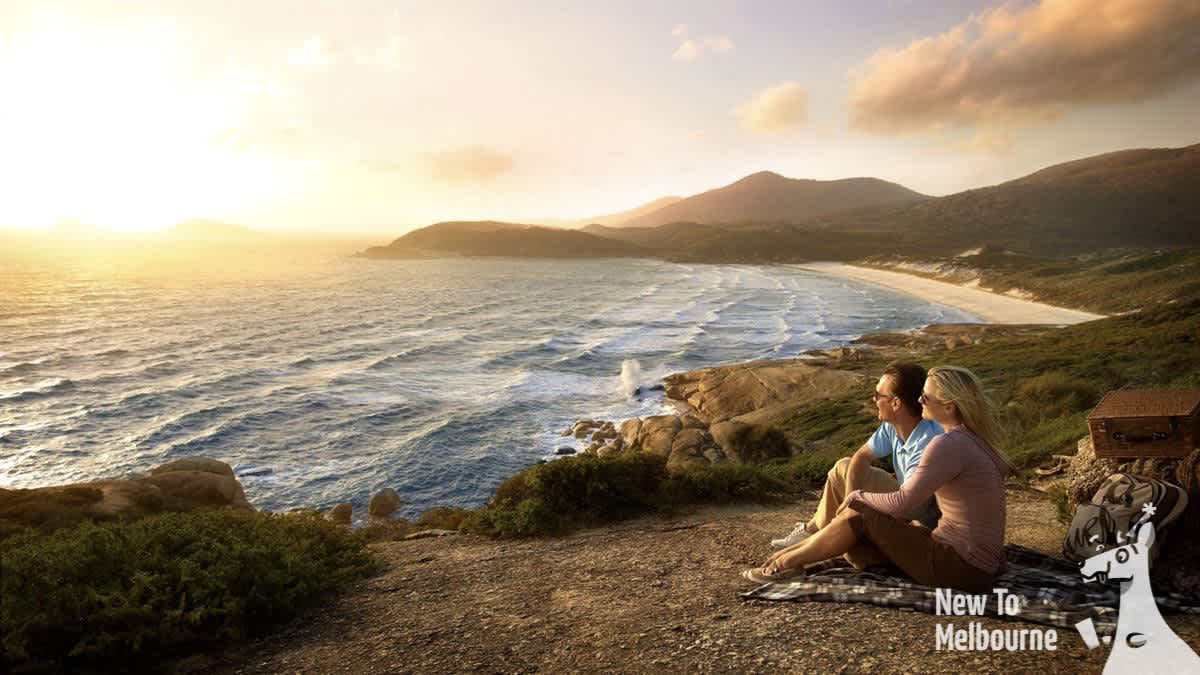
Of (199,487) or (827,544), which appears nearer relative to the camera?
(827,544)

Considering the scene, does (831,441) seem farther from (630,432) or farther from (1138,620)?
(1138,620)

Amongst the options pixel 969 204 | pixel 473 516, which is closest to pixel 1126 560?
pixel 473 516

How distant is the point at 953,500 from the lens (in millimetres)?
4793

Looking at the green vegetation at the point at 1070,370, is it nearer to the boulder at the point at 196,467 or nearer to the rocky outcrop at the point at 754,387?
the rocky outcrop at the point at 754,387

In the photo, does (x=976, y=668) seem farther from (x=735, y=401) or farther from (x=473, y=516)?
(x=735, y=401)

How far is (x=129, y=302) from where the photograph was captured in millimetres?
70875

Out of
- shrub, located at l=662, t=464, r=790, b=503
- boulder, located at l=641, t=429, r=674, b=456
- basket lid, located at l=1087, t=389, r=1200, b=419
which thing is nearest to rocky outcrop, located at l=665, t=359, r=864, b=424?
boulder, located at l=641, t=429, r=674, b=456

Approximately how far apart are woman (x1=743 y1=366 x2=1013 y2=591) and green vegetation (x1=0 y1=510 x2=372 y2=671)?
539 centimetres

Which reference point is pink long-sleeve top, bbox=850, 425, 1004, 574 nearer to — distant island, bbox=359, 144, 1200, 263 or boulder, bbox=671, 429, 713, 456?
boulder, bbox=671, 429, 713, 456

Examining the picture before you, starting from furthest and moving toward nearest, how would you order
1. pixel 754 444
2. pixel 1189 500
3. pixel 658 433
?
pixel 658 433
pixel 754 444
pixel 1189 500

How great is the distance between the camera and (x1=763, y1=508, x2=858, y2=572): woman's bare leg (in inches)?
207

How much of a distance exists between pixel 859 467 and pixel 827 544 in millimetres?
758

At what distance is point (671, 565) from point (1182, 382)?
13741 mm

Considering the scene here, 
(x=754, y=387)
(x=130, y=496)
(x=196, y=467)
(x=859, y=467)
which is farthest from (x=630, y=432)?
(x=859, y=467)
